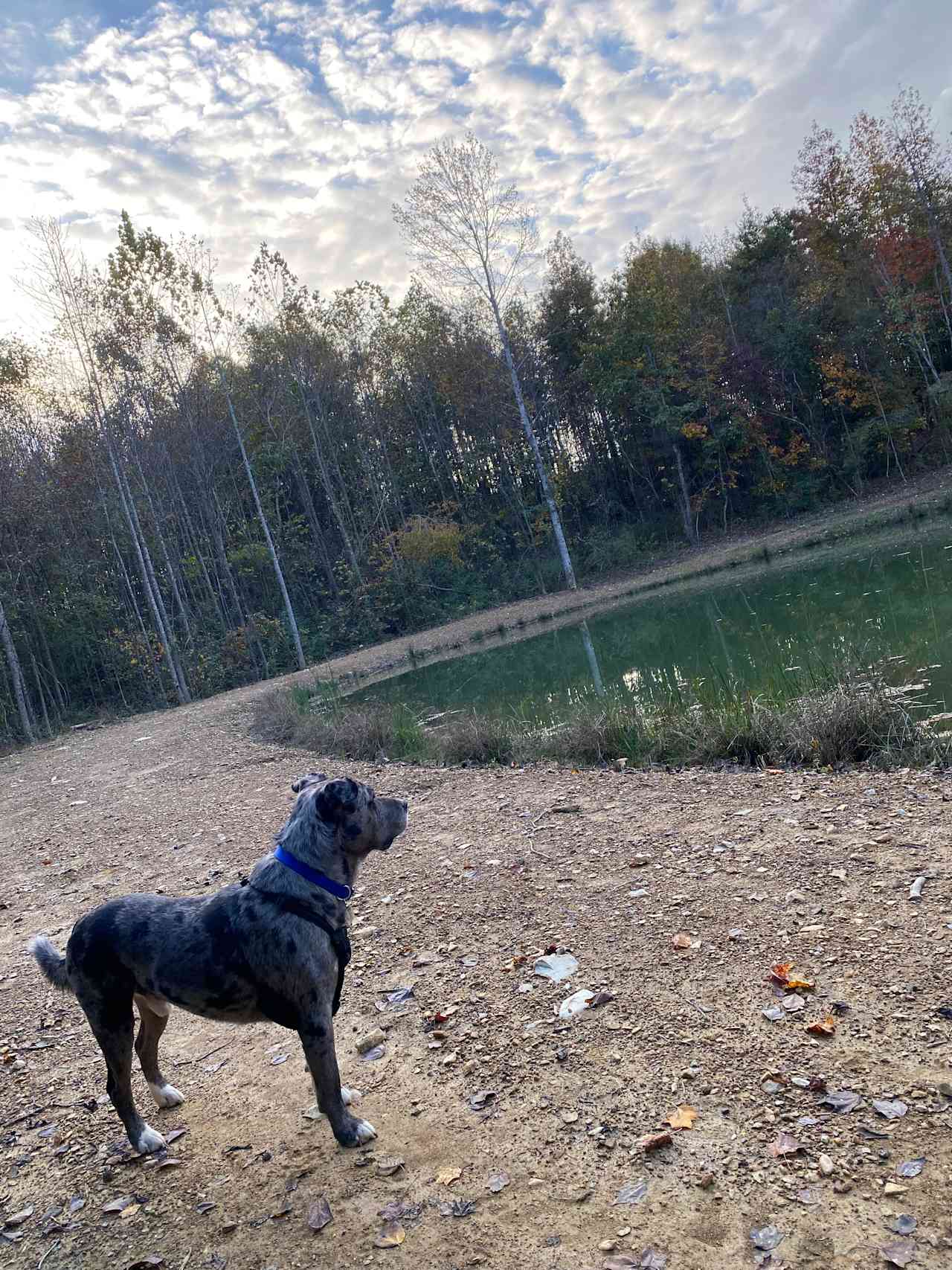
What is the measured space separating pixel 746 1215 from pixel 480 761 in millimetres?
7386

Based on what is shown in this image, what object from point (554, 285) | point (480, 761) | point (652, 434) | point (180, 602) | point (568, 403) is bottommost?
point (480, 761)

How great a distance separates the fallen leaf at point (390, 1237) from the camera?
265 centimetres

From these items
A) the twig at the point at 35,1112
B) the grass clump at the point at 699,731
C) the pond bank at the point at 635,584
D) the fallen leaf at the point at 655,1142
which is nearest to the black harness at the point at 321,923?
the fallen leaf at the point at 655,1142

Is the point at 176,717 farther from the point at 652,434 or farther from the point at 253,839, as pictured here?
the point at 652,434

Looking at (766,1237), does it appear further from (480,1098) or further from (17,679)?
(17,679)

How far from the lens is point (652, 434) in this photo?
3697 centimetres

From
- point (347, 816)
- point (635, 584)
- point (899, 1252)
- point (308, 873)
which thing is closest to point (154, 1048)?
point (308, 873)

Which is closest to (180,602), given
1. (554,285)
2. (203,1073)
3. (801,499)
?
(554,285)

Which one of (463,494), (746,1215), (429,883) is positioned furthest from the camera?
(463,494)

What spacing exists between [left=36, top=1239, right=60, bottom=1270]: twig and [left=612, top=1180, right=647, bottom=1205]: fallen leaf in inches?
84.8

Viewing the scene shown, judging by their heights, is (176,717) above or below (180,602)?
below

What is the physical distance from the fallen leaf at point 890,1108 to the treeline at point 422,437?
25889 millimetres

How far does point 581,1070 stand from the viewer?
3.40m

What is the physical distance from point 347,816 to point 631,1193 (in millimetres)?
1743
